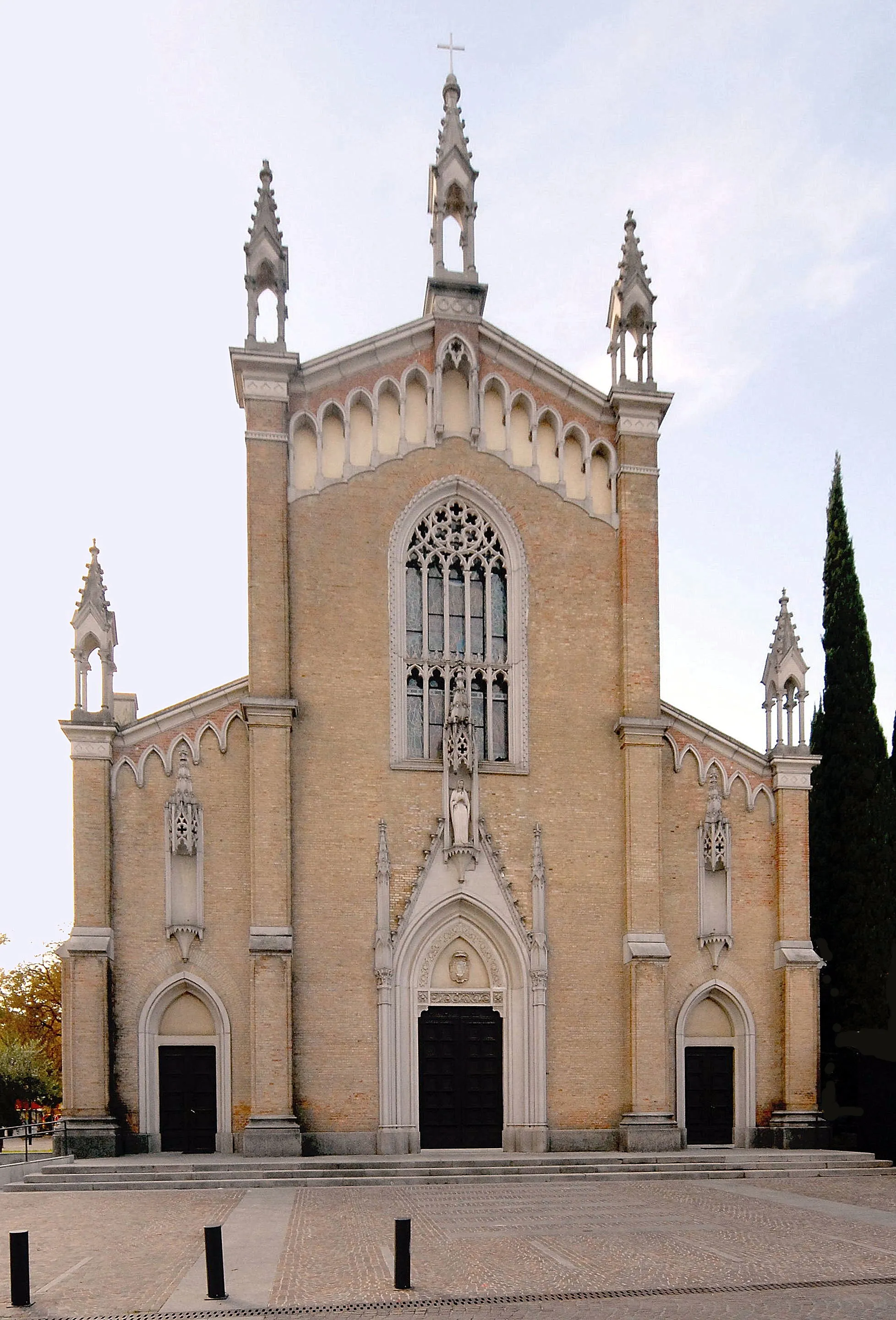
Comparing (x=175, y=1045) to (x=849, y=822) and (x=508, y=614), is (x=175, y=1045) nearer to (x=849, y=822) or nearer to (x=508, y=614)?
(x=508, y=614)

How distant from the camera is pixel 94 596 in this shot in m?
24.1

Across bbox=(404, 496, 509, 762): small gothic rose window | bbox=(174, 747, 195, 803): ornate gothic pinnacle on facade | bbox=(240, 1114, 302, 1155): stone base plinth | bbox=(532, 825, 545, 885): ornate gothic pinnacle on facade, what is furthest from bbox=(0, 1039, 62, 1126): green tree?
bbox=(532, 825, 545, 885): ornate gothic pinnacle on facade

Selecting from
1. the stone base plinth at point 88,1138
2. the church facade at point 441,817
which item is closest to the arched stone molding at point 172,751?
the church facade at point 441,817

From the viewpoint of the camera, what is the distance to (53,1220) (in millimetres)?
16938

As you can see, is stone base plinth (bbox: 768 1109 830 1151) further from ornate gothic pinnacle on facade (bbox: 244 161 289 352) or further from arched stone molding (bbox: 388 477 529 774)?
ornate gothic pinnacle on facade (bbox: 244 161 289 352)

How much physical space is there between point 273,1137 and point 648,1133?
7042 millimetres

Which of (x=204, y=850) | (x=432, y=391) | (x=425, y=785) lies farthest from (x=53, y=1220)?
(x=432, y=391)

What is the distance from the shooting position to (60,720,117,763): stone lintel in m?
23.0

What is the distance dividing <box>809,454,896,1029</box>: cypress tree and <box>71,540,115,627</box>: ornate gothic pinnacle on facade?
50.3 feet

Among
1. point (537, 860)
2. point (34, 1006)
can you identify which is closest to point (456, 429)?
point (537, 860)

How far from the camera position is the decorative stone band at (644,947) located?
23.8 meters

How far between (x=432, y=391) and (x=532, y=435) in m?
2.30

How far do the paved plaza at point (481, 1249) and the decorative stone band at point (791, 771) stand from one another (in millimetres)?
8081

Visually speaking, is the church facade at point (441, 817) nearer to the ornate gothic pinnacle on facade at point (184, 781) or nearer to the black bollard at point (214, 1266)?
the ornate gothic pinnacle on facade at point (184, 781)
